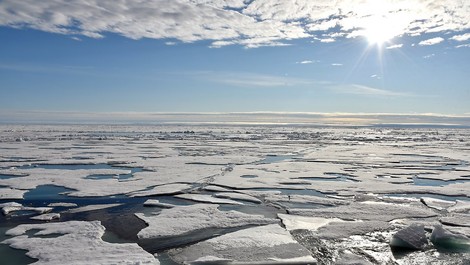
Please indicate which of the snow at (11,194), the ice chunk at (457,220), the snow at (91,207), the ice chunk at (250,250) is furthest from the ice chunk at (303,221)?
the snow at (11,194)

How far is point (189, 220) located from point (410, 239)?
3280 mm

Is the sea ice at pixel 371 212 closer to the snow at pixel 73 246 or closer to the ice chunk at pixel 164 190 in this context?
the ice chunk at pixel 164 190

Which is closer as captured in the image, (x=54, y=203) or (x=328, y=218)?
(x=328, y=218)

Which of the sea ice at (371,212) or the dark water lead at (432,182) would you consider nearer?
the sea ice at (371,212)

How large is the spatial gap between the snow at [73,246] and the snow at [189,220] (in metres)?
0.63

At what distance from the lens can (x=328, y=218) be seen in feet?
21.2

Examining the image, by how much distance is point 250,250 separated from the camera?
192 inches

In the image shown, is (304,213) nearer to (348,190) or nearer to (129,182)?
(348,190)

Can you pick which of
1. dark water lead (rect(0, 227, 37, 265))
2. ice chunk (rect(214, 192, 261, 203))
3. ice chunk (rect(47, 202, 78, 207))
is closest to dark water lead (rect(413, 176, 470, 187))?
ice chunk (rect(214, 192, 261, 203))

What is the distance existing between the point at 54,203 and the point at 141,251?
3513 millimetres

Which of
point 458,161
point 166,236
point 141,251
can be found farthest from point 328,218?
point 458,161

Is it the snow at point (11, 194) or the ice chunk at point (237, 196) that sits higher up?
the ice chunk at point (237, 196)

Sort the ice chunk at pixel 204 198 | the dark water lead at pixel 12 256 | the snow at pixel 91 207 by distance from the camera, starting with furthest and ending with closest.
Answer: the ice chunk at pixel 204 198
the snow at pixel 91 207
the dark water lead at pixel 12 256

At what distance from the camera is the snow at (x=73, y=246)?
4.45 metres
